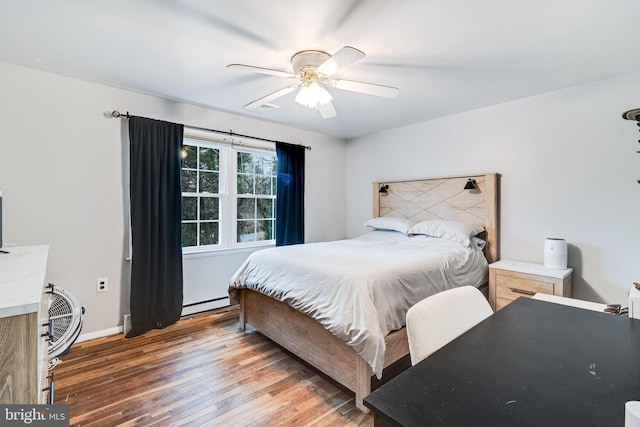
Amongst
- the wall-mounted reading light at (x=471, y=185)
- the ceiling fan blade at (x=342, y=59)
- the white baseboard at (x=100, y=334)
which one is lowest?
the white baseboard at (x=100, y=334)

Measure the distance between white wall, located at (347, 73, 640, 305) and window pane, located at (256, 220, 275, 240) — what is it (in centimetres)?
242

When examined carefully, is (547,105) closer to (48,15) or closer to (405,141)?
(405,141)

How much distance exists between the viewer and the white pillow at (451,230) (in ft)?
9.96

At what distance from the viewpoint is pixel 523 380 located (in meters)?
0.74

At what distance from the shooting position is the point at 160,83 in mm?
2660

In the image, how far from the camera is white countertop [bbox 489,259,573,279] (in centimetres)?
248

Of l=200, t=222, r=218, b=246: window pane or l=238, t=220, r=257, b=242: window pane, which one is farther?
l=238, t=220, r=257, b=242: window pane

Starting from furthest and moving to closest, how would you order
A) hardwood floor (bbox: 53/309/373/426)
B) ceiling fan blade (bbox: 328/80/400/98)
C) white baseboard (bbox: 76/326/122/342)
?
white baseboard (bbox: 76/326/122/342) → ceiling fan blade (bbox: 328/80/400/98) → hardwood floor (bbox: 53/309/373/426)

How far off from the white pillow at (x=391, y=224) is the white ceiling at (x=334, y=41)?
154 centimetres

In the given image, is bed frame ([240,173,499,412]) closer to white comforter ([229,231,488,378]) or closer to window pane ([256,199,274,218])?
white comforter ([229,231,488,378])

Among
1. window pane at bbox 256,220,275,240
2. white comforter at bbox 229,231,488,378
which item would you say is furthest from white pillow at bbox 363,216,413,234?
window pane at bbox 256,220,275,240

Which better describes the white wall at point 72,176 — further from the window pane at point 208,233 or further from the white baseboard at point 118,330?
the window pane at point 208,233

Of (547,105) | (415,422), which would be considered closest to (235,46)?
(415,422)

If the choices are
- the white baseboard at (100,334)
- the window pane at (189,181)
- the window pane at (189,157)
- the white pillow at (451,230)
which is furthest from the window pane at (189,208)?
the white pillow at (451,230)
